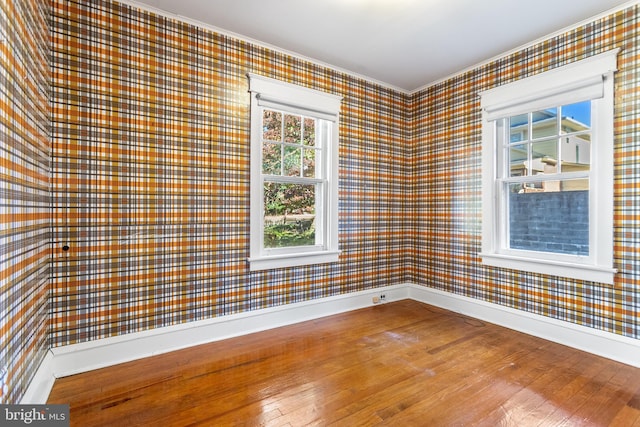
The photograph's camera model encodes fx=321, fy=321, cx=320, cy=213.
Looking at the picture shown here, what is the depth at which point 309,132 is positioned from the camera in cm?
335

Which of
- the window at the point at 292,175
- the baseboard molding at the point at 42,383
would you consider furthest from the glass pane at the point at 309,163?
the baseboard molding at the point at 42,383

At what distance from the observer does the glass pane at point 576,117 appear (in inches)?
104

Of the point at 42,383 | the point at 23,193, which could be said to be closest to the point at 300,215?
the point at 23,193

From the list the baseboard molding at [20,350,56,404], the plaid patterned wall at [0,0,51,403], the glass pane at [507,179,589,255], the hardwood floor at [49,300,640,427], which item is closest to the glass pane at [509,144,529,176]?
the glass pane at [507,179,589,255]

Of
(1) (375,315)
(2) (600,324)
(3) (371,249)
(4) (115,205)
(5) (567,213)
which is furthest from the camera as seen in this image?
(3) (371,249)

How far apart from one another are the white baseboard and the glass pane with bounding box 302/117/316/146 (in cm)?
165

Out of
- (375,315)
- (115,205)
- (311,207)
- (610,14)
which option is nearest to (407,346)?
(375,315)

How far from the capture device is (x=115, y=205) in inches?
92.1

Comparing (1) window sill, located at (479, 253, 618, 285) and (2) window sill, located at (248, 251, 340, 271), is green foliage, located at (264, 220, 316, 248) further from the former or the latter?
(1) window sill, located at (479, 253, 618, 285)

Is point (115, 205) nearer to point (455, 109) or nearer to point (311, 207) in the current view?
point (311, 207)

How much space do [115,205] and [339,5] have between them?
2212 millimetres

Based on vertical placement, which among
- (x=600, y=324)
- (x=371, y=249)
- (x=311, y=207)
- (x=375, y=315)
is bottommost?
(x=375, y=315)

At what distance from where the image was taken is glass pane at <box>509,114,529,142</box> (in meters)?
3.04

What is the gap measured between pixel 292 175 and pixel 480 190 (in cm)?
195
